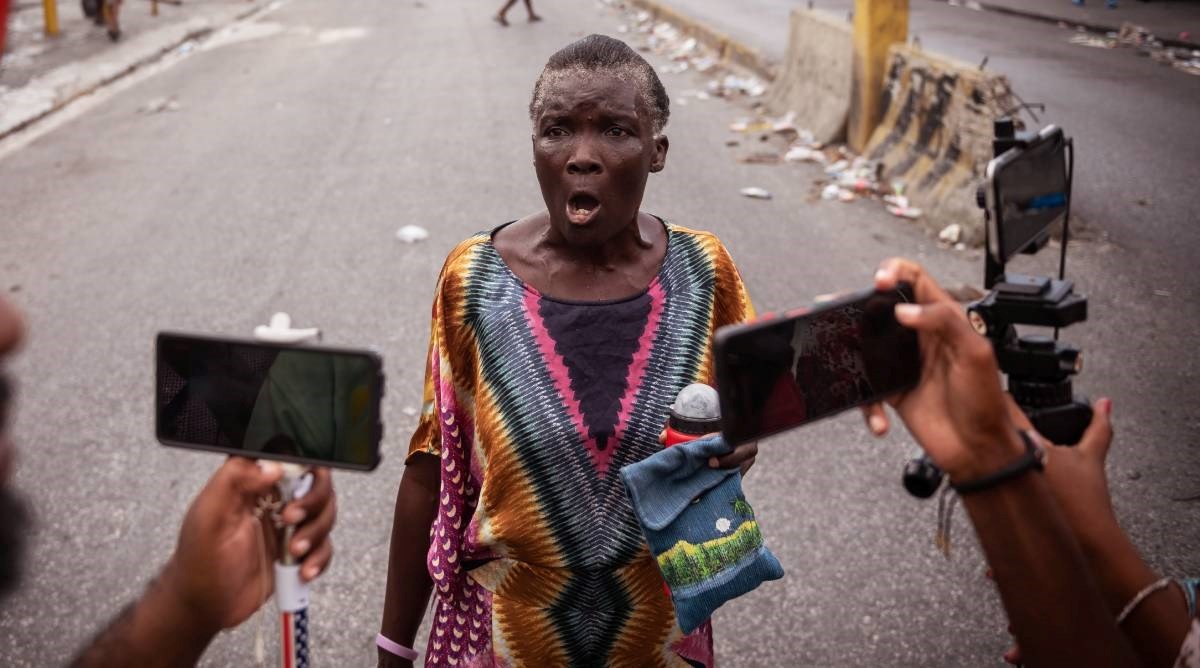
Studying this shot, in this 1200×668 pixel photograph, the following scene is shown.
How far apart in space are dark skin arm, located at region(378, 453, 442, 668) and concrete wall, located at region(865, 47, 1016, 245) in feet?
16.5

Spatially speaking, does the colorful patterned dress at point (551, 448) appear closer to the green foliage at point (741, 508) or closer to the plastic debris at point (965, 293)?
the green foliage at point (741, 508)

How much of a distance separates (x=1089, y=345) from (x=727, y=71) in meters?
7.44

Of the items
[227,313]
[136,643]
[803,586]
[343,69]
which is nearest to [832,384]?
[136,643]

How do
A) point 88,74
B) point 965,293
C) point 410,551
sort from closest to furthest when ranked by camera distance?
point 410,551, point 965,293, point 88,74

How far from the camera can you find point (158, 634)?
1.43m

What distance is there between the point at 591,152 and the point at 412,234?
16.6 feet

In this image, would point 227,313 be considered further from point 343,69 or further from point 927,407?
point 343,69

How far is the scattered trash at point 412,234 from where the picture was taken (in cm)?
696

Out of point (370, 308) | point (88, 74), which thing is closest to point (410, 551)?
point (370, 308)

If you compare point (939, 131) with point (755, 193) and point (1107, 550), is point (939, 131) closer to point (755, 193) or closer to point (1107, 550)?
point (755, 193)

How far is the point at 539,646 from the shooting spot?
2.05 m

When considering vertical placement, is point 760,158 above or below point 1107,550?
below

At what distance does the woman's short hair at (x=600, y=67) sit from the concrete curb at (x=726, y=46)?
8998 millimetres

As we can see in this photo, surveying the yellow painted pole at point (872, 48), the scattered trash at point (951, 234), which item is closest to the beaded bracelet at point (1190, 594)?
the scattered trash at point (951, 234)
